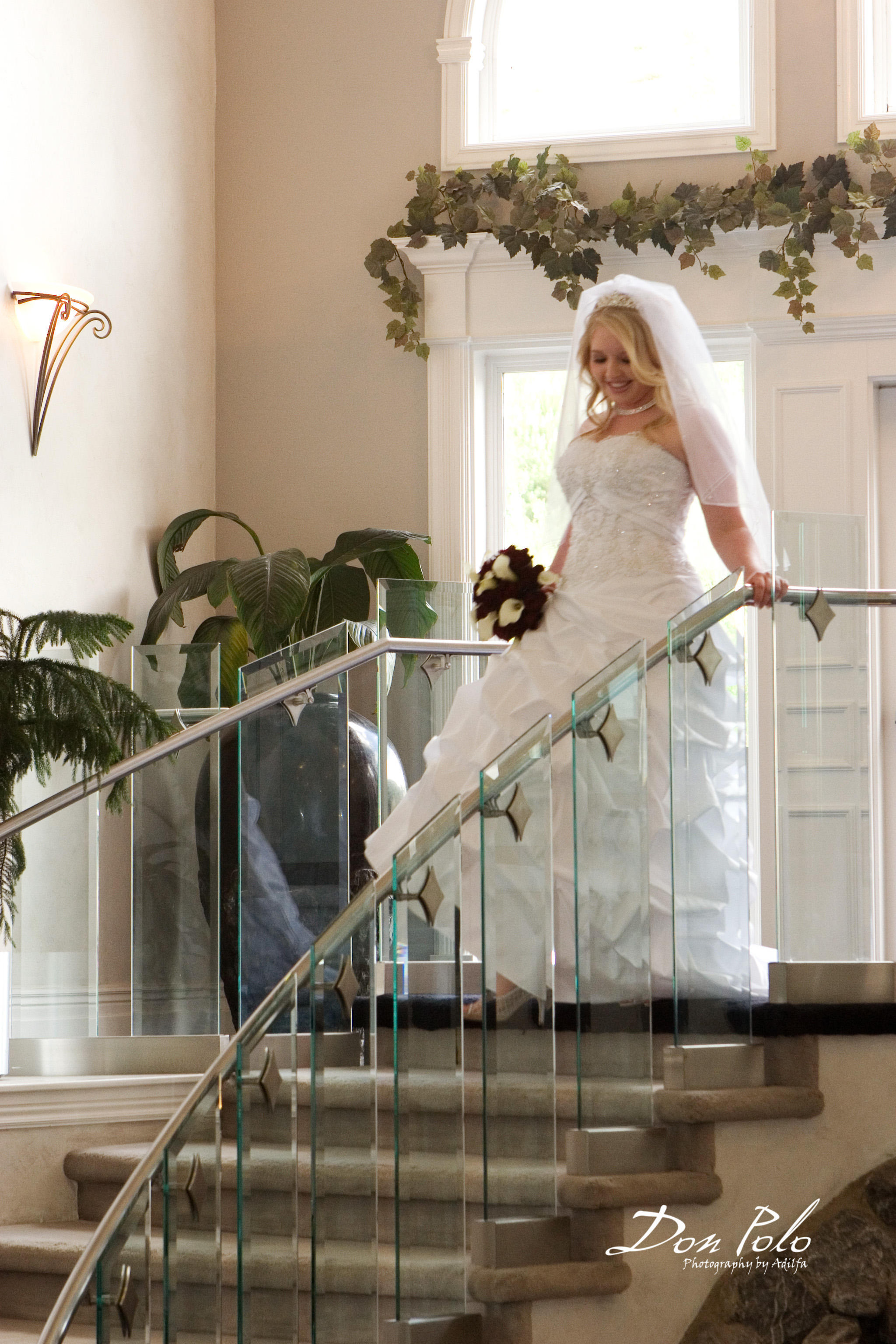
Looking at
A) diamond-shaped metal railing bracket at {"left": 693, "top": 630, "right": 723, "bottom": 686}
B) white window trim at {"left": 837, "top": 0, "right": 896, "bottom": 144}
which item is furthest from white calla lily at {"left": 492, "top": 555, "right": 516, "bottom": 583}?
white window trim at {"left": 837, "top": 0, "right": 896, "bottom": 144}

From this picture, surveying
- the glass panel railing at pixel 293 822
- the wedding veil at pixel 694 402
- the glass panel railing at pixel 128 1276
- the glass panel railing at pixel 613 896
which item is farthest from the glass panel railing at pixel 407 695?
the glass panel railing at pixel 128 1276

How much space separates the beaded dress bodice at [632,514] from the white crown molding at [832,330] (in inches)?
86.7

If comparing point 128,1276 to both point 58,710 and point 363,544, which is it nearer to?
point 58,710

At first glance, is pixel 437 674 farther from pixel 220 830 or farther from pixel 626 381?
pixel 626 381

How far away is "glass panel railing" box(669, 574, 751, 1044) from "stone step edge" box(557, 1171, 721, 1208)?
0.91 ft

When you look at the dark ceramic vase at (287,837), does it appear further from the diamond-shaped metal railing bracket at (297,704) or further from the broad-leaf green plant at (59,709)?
the broad-leaf green plant at (59,709)

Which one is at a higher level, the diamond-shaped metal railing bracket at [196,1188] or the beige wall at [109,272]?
the beige wall at [109,272]

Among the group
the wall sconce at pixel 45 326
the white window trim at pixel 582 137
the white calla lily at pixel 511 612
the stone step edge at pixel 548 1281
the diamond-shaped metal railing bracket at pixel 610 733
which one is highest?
the white window trim at pixel 582 137

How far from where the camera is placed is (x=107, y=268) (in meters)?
5.37

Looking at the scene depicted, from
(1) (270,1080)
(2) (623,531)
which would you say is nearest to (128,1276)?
(1) (270,1080)

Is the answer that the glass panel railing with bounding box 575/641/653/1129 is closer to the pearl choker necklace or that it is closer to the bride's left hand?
the bride's left hand

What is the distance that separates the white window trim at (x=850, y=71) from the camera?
5.74 metres

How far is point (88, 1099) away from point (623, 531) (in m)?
1.93

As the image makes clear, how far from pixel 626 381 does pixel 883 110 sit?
8.68 feet
